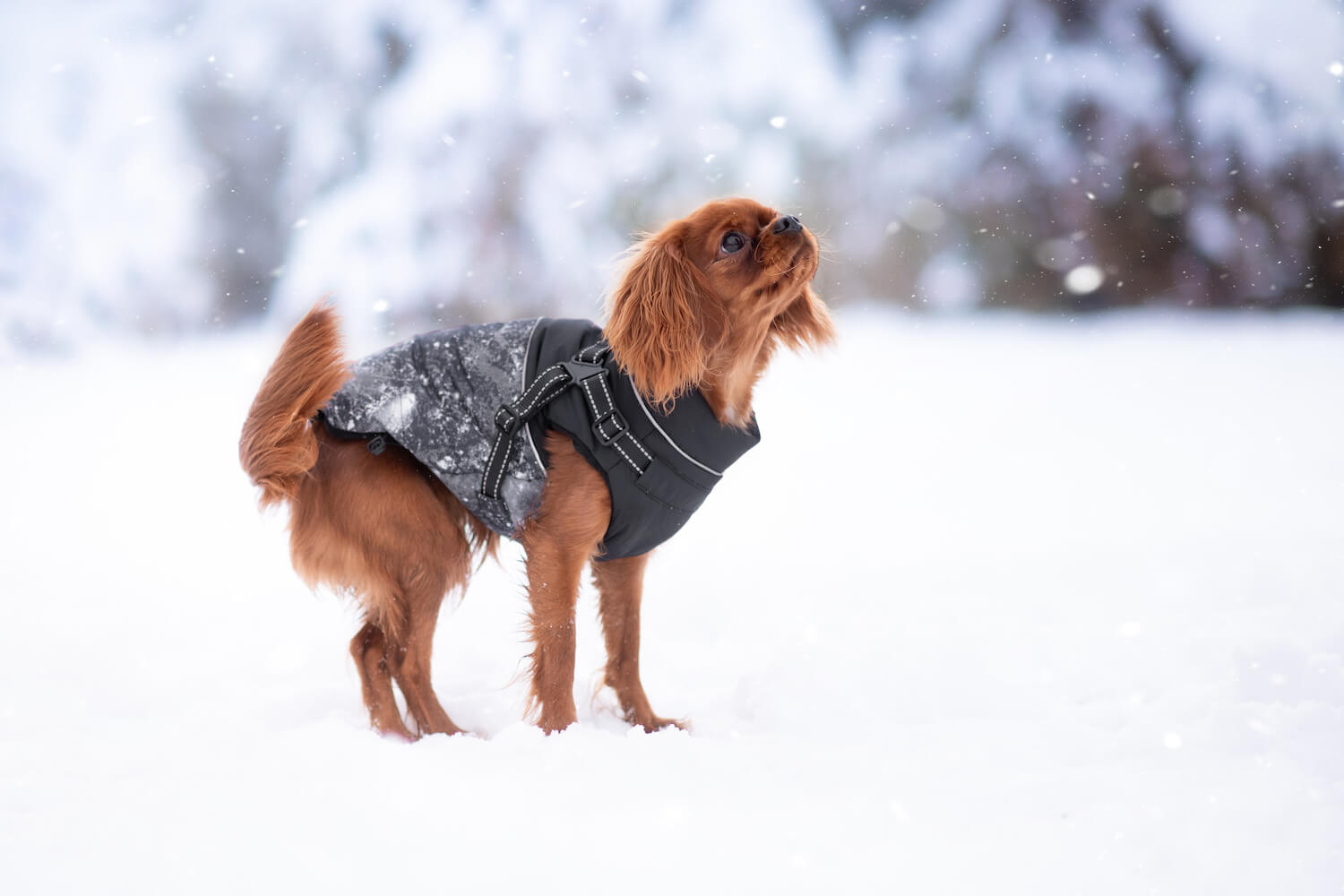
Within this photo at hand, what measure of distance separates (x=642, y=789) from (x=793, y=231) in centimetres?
134

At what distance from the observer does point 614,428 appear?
7.10 feet

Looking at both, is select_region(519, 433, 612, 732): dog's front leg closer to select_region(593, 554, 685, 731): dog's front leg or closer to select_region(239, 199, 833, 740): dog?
select_region(239, 199, 833, 740): dog

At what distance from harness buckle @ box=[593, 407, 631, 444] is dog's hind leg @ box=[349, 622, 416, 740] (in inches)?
35.9

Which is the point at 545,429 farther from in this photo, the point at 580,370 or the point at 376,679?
the point at 376,679

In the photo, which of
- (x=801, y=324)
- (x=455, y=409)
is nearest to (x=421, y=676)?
(x=455, y=409)

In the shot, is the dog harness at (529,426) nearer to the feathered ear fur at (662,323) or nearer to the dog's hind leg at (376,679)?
the feathered ear fur at (662,323)

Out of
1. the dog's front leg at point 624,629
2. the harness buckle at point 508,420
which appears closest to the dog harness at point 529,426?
the harness buckle at point 508,420

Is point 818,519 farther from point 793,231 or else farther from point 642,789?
point 642,789

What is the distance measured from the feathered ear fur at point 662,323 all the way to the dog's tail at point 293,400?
2.26 feet

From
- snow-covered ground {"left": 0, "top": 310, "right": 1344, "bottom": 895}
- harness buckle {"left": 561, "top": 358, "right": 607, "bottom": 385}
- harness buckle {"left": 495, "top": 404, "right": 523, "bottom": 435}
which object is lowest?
snow-covered ground {"left": 0, "top": 310, "right": 1344, "bottom": 895}

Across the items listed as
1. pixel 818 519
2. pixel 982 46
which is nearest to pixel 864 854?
pixel 818 519

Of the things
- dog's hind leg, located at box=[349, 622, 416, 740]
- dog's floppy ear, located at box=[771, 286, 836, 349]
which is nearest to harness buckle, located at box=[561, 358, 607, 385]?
dog's floppy ear, located at box=[771, 286, 836, 349]

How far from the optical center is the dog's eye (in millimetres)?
2258

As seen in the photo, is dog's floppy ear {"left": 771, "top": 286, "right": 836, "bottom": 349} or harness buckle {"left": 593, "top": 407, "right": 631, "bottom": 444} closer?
harness buckle {"left": 593, "top": 407, "right": 631, "bottom": 444}
